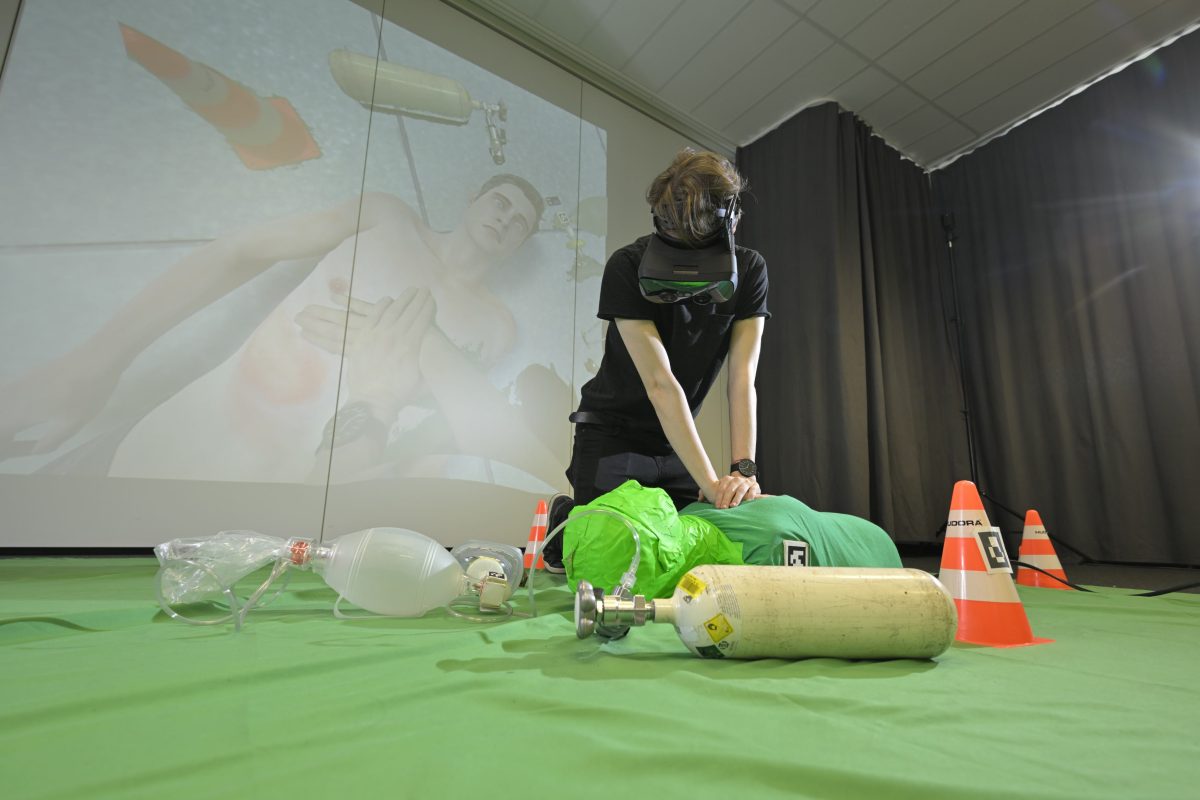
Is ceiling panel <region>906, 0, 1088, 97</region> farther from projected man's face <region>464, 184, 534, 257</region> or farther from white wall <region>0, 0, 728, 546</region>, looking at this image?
projected man's face <region>464, 184, 534, 257</region>

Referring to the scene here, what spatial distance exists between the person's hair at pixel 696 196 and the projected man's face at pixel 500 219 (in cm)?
146

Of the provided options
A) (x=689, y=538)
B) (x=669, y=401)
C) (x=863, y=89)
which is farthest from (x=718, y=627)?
(x=863, y=89)

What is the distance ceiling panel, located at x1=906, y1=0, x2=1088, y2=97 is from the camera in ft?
8.44

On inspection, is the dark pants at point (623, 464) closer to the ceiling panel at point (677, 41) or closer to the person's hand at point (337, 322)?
the person's hand at point (337, 322)

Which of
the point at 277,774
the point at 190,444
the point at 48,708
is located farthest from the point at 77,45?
the point at 277,774

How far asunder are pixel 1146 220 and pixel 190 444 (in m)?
4.32

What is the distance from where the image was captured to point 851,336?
9.64 ft

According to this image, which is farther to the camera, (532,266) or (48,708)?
(532,266)

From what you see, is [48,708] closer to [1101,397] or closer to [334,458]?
[334,458]

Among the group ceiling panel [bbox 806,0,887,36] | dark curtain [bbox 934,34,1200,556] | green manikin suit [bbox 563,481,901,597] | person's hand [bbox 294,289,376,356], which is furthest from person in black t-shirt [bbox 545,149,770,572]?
dark curtain [bbox 934,34,1200,556]

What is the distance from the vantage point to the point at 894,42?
276cm

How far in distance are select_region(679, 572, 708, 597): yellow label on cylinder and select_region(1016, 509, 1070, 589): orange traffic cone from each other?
1559 mm

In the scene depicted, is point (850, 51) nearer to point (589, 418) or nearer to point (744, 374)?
point (744, 374)

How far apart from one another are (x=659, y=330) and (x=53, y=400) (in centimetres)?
185
